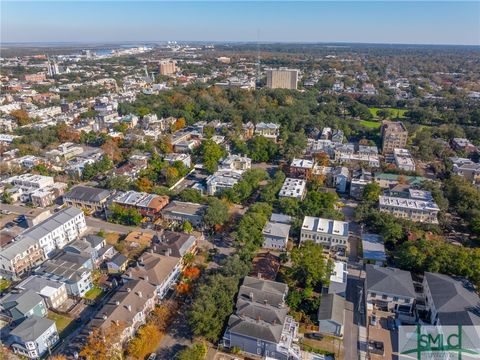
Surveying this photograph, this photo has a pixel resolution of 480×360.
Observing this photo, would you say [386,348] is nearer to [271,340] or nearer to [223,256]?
[271,340]

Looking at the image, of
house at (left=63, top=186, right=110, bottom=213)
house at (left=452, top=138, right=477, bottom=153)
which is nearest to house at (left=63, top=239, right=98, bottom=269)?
house at (left=63, top=186, right=110, bottom=213)

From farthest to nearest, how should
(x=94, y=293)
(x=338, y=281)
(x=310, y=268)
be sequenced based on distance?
1. (x=94, y=293)
2. (x=338, y=281)
3. (x=310, y=268)

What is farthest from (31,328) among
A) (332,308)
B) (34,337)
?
(332,308)

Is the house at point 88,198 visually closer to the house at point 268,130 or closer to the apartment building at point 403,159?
the house at point 268,130

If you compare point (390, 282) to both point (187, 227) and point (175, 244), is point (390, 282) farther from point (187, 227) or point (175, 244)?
point (187, 227)

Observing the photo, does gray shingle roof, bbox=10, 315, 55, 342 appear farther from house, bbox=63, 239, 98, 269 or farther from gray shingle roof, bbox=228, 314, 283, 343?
gray shingle roof, bbox=228, 314, 283, 343

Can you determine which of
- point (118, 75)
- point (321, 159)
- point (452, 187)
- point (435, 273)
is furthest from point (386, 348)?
point (118, 75)

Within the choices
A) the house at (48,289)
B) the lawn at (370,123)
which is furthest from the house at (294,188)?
the lawn at (370,123)
